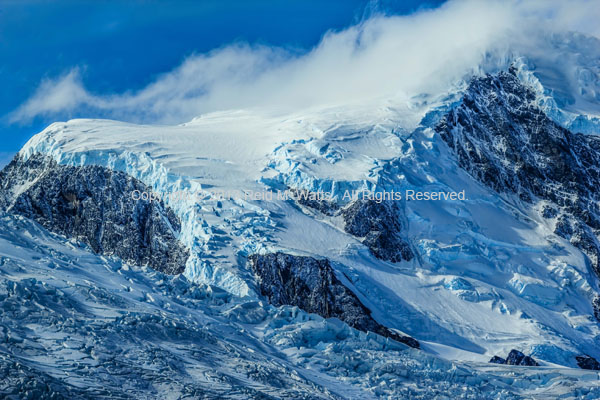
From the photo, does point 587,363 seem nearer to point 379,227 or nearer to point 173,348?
point 379,227

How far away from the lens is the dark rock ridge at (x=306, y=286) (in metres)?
55.2

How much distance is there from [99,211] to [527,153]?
5060 centimetres

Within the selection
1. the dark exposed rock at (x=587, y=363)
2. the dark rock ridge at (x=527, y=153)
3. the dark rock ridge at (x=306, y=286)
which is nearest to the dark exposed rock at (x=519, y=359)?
the dark exposed rock at (x=587, y=363)

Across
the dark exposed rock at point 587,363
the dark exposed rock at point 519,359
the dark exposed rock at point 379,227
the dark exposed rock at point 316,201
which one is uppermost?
the dark exposed rock at point 316,201

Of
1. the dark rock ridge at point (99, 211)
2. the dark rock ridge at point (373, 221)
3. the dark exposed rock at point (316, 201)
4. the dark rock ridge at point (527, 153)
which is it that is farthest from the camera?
the dark rock ridge at point (527, 153)

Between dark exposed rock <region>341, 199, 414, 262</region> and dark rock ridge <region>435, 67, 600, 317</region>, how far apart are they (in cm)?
1718

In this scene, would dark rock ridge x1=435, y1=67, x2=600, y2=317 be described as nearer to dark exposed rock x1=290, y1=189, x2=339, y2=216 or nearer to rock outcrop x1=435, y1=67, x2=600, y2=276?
rock outcrop x1=435, y1=67, x2=600, y2=276

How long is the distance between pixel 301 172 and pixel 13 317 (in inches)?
1789

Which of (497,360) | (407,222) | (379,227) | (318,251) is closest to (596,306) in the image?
(497,360)

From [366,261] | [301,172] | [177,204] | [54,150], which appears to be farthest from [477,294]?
[54,150]

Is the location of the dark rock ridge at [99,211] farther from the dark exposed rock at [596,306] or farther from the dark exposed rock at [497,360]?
the dark exposed rock at [596,306]

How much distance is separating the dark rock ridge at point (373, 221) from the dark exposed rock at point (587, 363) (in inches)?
651

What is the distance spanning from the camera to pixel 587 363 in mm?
55969

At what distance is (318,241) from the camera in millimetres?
62188
